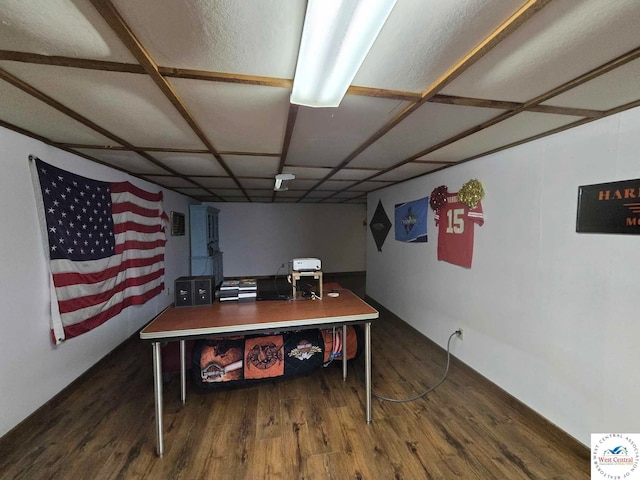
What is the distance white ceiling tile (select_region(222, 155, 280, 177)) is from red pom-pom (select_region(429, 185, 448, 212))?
6.26 feet

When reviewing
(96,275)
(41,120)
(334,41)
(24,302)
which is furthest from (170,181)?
(334,41)

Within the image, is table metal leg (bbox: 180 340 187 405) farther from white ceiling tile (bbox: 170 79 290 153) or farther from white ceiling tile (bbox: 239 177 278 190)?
white ceiling tile (bbox: 239 177 278 190)

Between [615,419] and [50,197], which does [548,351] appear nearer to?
[615,419]

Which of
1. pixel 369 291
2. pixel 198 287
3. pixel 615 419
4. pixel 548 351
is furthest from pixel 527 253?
pixel 369 291

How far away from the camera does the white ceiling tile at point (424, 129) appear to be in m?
1.52

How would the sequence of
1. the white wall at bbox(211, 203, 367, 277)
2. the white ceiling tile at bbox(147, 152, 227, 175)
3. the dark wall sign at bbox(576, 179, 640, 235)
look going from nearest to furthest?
the dark wall sign at bbox(576, 179, 640, 235) < the white ceiling tile at bbox(147, 152, 227, 175) < the white wall at bbox(211, 203, 367, 277)

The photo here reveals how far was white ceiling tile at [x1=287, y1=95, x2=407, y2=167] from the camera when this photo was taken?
1448mm

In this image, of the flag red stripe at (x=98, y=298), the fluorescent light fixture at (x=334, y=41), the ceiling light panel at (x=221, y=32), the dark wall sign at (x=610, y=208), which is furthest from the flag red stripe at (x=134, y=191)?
the dark wall sign at (x=610, y=208)

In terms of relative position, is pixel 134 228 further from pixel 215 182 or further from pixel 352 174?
pixel 352 174

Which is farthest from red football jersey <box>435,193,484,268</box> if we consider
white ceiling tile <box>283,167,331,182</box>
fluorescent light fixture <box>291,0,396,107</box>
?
fluorescent light fixture <box>291,0,396,107</box>

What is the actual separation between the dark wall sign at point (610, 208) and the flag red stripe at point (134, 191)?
4.26m

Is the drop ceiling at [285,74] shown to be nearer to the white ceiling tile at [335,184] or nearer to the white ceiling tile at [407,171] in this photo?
the white ceiling tile at [407,171]

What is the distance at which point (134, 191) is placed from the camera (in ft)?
10.5

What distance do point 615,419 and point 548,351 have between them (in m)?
0.46
